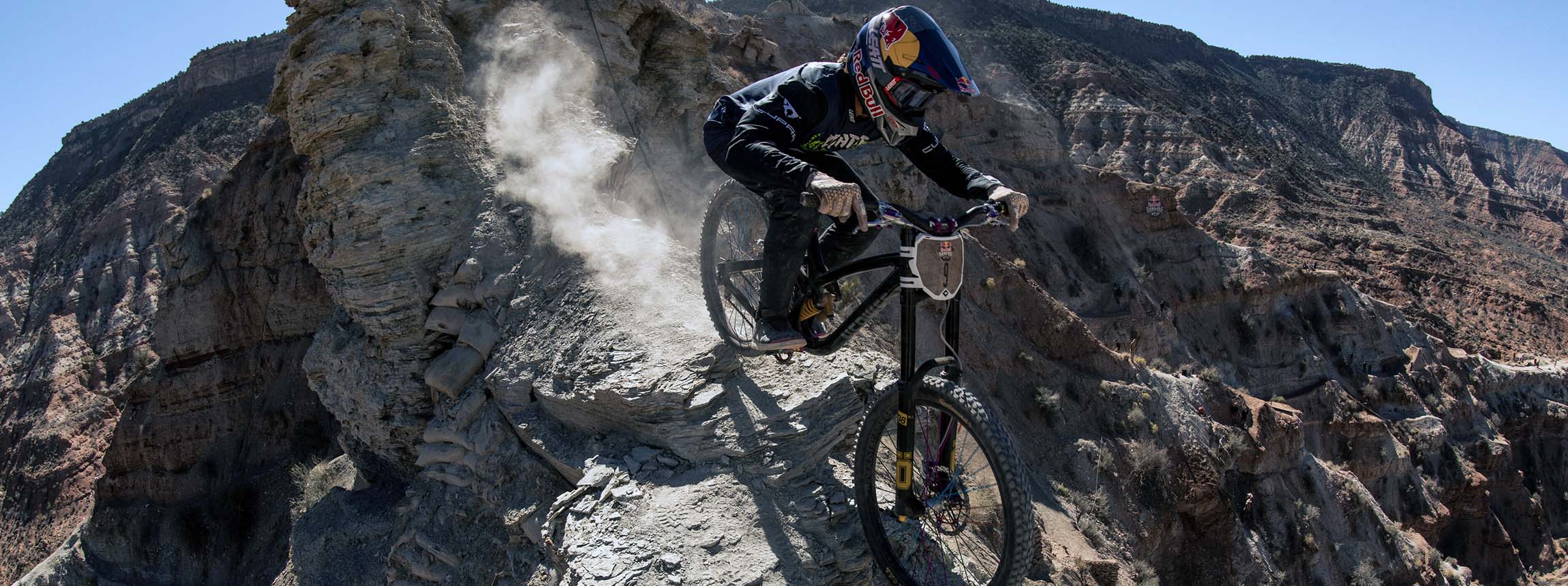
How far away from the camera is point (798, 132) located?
4742 mm

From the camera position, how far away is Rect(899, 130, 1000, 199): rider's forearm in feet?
16.2

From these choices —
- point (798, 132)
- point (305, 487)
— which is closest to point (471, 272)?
point (798, 132)

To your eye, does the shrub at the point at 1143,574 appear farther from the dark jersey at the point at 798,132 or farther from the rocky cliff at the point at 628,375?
the dark jersey at the point at 798,132

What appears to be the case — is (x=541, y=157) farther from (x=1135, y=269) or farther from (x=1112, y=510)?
(x=1135, y=269)

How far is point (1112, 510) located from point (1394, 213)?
70694 millimetres

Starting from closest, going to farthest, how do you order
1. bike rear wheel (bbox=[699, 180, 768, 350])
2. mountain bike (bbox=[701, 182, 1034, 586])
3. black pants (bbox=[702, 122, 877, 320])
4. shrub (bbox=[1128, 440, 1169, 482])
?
1. mountain bike (bbox=[701, 182, 1034, 586])
2. black pants (bbox=[702, 122, 877, 320])
3. bike rear wheel (bbox=[699, 180, 768, 350])
4. shrub (bbox=[1128, 440, 1169, 482])

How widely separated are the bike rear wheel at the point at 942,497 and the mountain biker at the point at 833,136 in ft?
2.88

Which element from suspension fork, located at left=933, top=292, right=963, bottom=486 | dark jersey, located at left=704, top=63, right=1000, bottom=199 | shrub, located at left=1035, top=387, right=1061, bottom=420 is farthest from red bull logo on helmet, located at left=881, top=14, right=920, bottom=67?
shrub, located at left=1035, top=387, right=1061, bottom=420

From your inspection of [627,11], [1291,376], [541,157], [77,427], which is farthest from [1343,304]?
[77,427]

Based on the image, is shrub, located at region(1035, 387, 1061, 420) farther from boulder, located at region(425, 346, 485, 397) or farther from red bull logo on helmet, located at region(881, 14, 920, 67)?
red bull logo on helmet, located at region(881, 14, 920, 67)

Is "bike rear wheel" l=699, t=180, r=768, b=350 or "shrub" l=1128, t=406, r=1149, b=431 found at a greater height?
"bike rear wheel" l=699, t=180, r=768, b=350

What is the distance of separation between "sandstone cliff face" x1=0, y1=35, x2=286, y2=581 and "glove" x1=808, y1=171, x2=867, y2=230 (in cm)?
1901

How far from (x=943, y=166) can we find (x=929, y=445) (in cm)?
165

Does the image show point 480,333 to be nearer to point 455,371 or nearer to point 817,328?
point 455,371
